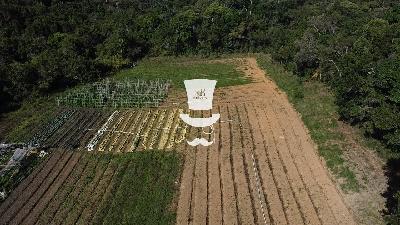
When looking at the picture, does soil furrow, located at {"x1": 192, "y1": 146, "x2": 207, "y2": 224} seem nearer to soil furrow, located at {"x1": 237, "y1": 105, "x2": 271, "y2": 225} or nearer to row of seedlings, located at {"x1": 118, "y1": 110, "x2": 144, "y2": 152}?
soil furrow, located at {"x1": 237, "y1": 105, "x2": 271, "y2": 225}

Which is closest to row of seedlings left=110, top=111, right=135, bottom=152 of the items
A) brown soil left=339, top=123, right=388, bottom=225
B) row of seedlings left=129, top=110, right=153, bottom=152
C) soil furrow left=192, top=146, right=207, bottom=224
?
row of seedlings left=129, top=110, right=153, bottom=152

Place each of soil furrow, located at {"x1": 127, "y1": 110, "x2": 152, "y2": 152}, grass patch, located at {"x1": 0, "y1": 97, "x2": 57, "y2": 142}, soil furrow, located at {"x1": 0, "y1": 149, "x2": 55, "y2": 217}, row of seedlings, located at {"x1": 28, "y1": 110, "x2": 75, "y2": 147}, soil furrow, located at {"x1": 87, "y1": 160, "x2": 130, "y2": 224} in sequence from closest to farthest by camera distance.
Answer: soil furrow, located at {"x1": 87, "y1": 160, "x2": 130, "y2": 224}
soil furrow, located at {"x1": 0, "y1": 149, "x2": 55, "y2": 217}
soil furrow, located at {"x1": 127, "y1": 110, "x2": 152, "y2": 152}
row of seedlings, located at {"x1": 28, "y1": 110, "x2": 75, "y2": 147}
grass patch, located at {"x1": 0, "y1": 97, "x2": 57, "y2": 142}

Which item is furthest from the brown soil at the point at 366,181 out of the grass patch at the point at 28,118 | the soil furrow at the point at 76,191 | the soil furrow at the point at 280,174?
the grass patch at the point at 28,118

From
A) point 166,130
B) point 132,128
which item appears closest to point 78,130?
point 132,128

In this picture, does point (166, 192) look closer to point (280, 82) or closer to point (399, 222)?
point (399, 222)

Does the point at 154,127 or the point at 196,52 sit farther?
the point at 196,52

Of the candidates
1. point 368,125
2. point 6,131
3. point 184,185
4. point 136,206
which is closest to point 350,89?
point 368,125
